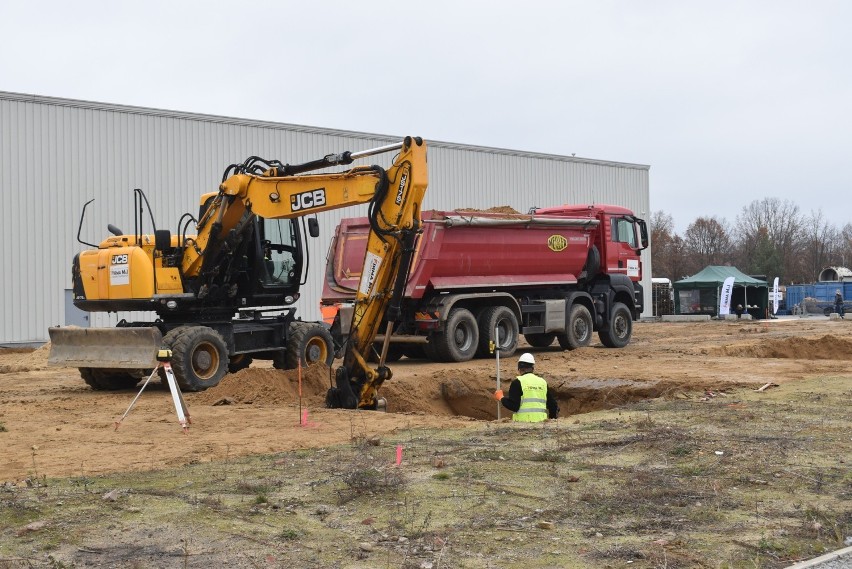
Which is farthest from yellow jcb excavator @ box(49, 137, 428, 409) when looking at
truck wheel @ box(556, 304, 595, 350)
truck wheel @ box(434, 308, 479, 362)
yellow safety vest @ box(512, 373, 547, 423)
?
truck wheel @ box(556, 304, 595, 350)

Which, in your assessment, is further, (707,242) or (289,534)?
(707,242)

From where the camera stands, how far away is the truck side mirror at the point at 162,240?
53.4 feet

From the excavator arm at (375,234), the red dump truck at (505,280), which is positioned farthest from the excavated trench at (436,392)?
the red dump truck at (505,280)

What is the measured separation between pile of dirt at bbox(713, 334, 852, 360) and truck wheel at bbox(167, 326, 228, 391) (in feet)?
37.8

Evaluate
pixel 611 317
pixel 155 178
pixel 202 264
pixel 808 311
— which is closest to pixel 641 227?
pixel 611 317

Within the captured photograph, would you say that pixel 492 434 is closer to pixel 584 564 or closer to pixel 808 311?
pixel 584 564

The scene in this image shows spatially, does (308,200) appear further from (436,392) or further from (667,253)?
(667,253)

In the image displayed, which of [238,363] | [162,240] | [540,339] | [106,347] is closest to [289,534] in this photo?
[106,347]

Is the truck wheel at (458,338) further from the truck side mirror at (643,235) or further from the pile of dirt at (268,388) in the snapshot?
the truck side mirror at (643,235)

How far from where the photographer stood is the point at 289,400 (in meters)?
15.1

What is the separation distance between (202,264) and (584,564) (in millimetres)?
11520

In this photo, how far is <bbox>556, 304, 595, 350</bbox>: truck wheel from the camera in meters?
23.6

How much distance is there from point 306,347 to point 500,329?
544cm

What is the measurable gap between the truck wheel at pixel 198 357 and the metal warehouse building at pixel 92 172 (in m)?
14.8
